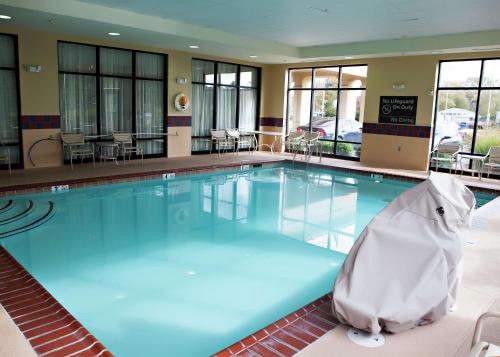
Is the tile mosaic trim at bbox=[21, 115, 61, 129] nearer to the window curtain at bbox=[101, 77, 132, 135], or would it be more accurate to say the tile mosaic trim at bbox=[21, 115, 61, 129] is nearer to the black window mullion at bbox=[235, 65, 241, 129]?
the window curtain at bbox=[101, 77, 132, 135]

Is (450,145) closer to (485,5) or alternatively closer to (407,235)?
(485,5)

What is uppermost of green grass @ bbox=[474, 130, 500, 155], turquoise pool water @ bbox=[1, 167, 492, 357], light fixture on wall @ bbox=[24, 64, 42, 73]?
light fixture on wall @ bbox=[24, 64, 42, 73]

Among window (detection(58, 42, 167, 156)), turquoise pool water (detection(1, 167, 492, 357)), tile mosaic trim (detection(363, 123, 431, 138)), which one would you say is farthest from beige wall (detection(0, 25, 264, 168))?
tile mosaic trim (detection(363, 123, 431, 138))

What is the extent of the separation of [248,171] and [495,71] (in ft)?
17.6

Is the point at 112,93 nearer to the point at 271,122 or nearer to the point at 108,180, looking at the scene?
the point at 108,180

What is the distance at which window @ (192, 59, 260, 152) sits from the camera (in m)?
10.7

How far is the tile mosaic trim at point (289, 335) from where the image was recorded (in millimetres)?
2332

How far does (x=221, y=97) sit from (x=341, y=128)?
3.21 m

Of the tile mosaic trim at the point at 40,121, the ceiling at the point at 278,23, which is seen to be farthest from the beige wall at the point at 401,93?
the tile mosaic trim at the point at 40,121

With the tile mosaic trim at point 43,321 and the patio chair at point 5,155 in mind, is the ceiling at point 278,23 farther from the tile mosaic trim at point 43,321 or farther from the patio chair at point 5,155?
the tile mosaic trim at point 43,321

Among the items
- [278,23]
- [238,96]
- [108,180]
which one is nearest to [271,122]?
[238,96]

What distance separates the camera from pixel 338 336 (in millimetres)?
2391

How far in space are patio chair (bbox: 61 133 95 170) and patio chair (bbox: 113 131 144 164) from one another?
525mm

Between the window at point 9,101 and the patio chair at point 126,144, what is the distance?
69.0 inches
